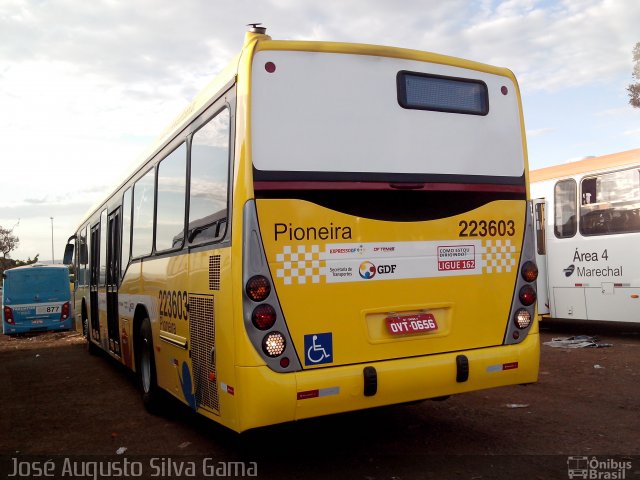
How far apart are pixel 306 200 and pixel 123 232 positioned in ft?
16.9

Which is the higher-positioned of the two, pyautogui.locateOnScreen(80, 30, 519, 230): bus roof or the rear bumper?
pyautogui.locateOnScreen(80, 30, 519, 230): bus roof

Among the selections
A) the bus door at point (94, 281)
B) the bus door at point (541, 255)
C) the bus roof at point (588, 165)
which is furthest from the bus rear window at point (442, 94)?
the bus door at point (541, 255)

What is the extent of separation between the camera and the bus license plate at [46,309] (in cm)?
2036

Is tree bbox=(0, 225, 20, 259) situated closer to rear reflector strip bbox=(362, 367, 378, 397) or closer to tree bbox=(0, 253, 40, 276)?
tree bbox=(0, 253, 40, 276)

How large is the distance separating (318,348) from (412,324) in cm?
83

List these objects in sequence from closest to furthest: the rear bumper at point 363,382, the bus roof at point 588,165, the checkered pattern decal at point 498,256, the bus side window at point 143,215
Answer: the rear bumper at point 363,382 < the checkered pattern decal at point 498,256 < the bus side window at point 143,215 < the bus roof at point 588,165

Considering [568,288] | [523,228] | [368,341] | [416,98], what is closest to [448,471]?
[368,341]

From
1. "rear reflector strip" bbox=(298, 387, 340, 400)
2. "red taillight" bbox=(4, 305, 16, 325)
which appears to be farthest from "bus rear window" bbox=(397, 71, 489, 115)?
"red taillight" bbox=(4, 305, 16, 325)

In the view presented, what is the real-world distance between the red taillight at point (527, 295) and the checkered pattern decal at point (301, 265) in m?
1.94

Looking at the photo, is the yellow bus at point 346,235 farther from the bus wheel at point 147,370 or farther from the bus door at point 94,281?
the bus door at point 94,281

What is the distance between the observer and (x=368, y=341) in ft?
15.7

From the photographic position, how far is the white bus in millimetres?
11633

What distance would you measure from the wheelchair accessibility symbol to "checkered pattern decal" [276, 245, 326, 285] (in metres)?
0.40

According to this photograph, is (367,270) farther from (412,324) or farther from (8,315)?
(8,315)
